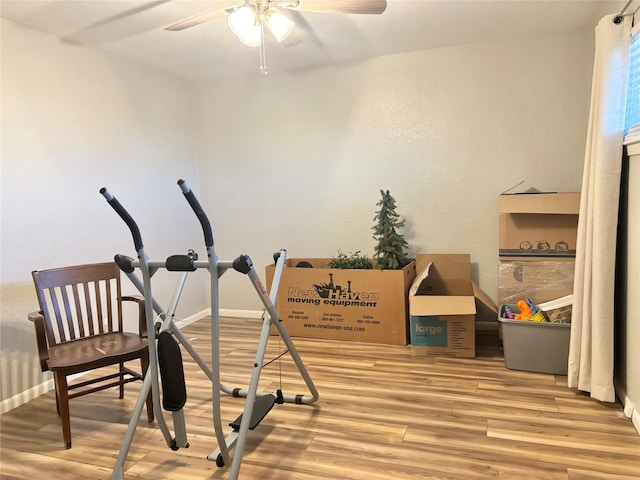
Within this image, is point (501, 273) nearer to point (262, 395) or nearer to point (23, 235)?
point (262, 395)

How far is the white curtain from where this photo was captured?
2.32 metres

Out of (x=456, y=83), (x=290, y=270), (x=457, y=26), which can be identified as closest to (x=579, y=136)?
(x=456, y=83)

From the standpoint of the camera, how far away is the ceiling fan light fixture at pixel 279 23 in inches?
87.7

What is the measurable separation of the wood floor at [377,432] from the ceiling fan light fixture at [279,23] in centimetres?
204

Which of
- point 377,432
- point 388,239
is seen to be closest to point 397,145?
point 388,239

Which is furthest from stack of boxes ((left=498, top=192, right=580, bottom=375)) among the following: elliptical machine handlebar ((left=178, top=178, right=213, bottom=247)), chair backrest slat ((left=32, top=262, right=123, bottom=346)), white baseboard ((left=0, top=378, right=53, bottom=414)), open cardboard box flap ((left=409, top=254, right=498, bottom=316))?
white baseboard ((left=0, top=378, right=53, bottom=414))

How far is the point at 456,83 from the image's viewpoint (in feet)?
12.1

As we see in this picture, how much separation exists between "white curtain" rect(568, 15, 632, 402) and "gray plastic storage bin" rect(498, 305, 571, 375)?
0.26 m

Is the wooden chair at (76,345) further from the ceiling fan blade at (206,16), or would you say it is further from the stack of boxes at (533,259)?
the stack of boxes at (533,259)

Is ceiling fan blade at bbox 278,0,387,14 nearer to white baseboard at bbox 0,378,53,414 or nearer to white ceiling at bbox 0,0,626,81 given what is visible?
white ceiling at bbox 0,0,626,81

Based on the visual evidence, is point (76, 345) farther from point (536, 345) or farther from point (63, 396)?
point (536, 345)

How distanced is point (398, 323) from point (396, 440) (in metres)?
1.39

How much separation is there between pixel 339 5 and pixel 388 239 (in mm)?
1960

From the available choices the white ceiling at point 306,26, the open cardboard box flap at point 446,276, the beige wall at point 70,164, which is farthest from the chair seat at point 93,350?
the open cardboard box flap at point 446,276
